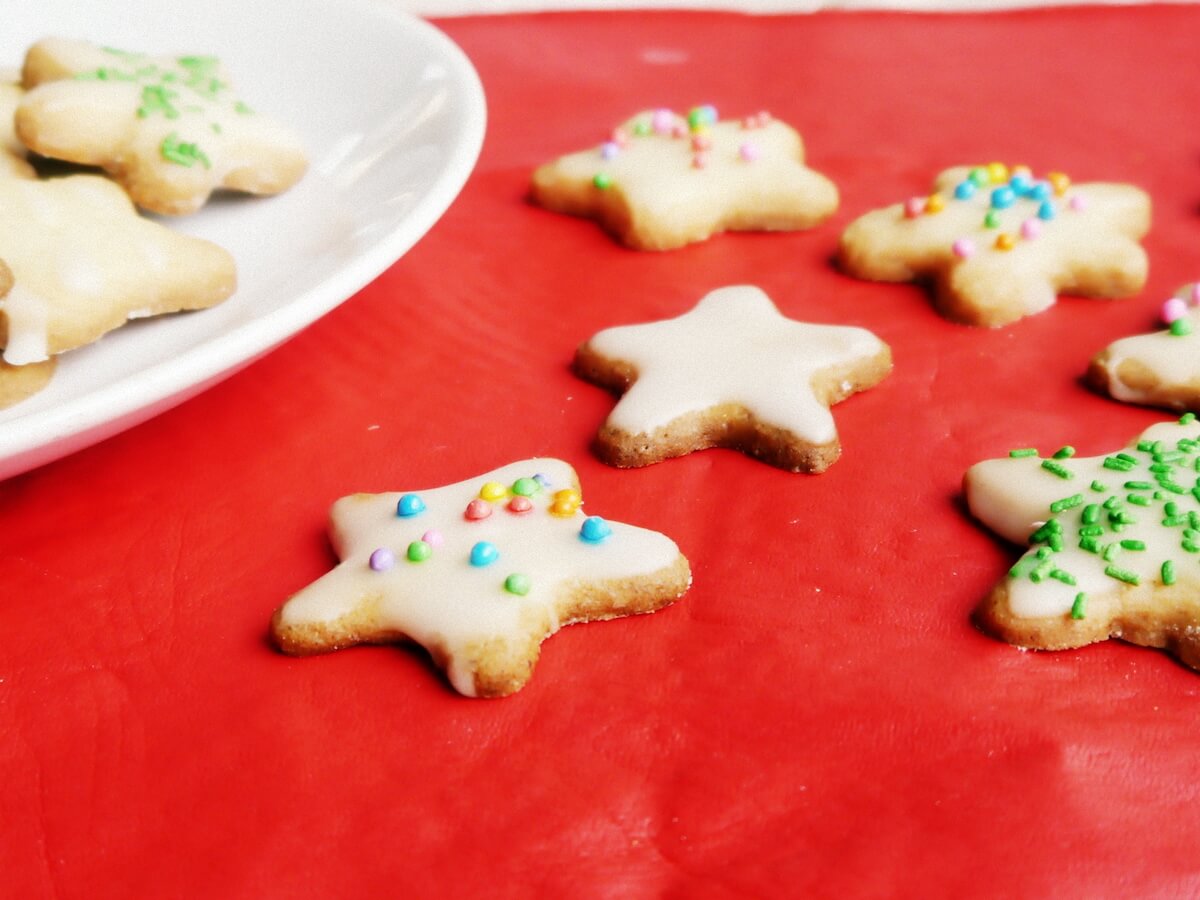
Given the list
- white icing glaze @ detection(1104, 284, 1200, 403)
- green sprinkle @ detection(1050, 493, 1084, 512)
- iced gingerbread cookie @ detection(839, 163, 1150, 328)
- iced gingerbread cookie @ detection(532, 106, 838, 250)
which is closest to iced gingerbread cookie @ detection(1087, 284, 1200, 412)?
white icing glaze @ detection(1104, 284, 1200, 403)

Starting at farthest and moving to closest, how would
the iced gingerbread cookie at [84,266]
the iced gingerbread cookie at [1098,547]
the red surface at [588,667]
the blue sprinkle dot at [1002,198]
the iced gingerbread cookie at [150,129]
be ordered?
1. the blue sprinkle dot at [1002,198]
2. the iced gingerbread cookie at [150,129]
3. the iced gingerbread cookie at [84,266]
4. the iced gingerbread cookie at [1098,547]
5. the red surface at [588,667]


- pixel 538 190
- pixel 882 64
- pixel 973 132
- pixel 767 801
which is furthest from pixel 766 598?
pixel 882 64

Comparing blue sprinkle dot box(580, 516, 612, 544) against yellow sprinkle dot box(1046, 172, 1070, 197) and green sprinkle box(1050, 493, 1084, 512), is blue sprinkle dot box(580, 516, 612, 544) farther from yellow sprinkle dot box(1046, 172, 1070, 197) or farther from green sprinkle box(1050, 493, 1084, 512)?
yellow sprinkle dot box(1046, 172, 1070, 197)

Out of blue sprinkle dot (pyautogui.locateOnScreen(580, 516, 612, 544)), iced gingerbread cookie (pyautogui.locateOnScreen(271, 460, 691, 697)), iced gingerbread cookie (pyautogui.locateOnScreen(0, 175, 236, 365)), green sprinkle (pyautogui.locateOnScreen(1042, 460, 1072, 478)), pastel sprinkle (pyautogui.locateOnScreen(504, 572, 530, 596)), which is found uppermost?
iced gingerbread cookie (pyautogui.locateOnScreen(0, 175, 236, 365))

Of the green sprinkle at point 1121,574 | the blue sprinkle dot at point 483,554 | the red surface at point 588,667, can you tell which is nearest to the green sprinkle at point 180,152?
the red surface at point 588,667

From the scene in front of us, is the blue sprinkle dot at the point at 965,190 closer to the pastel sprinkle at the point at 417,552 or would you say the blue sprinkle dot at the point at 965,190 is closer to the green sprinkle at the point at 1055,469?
the green sprinkle at the point at 1055,469
